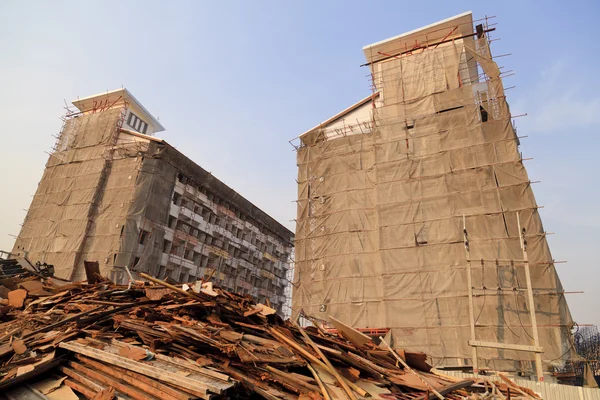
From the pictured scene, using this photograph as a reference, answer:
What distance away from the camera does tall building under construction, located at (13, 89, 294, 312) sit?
98.3ft

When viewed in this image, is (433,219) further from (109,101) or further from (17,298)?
(109,101)

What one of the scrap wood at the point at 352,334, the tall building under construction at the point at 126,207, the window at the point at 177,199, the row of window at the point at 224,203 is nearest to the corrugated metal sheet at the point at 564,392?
the scrap wood at the point at 352,334

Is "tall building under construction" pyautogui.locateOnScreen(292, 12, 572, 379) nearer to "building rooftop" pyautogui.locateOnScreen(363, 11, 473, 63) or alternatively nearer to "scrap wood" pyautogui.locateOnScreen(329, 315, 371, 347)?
"building rooftop" pyautogui.locateOnScreen(363, 11, 473, 63)

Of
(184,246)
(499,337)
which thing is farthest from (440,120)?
(184,246)

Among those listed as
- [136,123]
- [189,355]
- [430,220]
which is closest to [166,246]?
[136,123]

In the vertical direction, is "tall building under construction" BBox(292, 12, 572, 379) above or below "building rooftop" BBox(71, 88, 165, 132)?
below

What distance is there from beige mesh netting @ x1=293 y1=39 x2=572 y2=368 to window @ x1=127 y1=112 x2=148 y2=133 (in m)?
23.2

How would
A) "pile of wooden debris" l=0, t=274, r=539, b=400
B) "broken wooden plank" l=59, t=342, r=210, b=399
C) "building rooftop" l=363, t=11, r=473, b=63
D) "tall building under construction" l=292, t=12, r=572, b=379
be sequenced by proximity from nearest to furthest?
"broken wooden plank" l=59, t=342, r=210, b=399, "pile of wooden debris" l=0, t=274, r=539, b=400, "tall building under construction" l=292, t=12, r=572, b=379, "building rooftop" l=363, t=11, r=473, b=63

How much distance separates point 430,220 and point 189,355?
15.9m

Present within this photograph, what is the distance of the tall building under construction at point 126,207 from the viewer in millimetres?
29953

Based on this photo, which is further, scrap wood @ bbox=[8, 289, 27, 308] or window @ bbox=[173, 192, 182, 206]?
window @ bbox=[173, 192, 182, 206]

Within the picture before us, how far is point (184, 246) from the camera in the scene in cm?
3481

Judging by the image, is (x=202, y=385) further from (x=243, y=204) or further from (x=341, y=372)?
(x=243, y=204)

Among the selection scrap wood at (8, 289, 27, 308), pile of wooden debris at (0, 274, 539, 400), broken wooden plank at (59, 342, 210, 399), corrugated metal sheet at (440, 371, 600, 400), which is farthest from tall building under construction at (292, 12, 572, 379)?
scrap wood at (8, 289, 27, 308)
